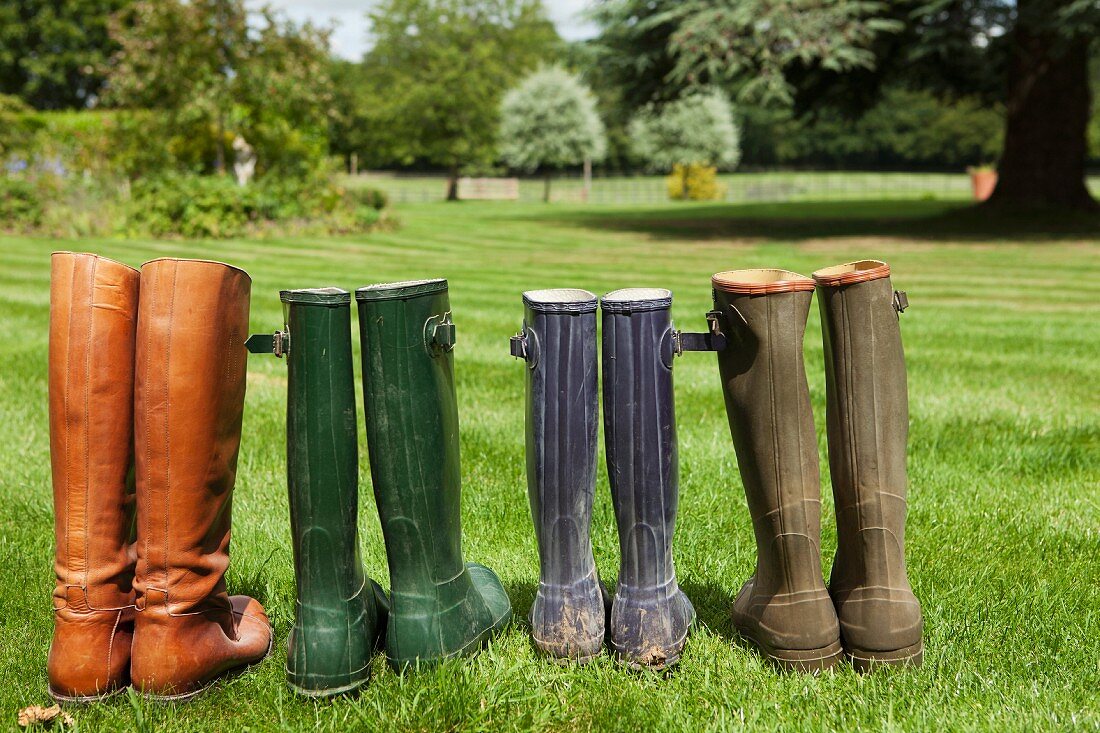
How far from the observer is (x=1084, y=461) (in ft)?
13.2

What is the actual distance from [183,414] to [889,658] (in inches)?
70.6

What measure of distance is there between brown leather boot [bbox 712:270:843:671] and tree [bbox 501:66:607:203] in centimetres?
5214

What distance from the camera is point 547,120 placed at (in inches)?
2076

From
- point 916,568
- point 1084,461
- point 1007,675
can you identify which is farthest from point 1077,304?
point 1007,675

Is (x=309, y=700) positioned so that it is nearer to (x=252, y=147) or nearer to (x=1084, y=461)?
(x=1084, y=461)

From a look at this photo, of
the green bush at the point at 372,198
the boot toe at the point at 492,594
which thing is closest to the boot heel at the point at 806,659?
the boot toe at the point at 492,594

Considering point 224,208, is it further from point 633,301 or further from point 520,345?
point 633,301

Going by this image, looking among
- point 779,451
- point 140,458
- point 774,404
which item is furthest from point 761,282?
point 140,458

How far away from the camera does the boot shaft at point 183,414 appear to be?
2117 millimetres

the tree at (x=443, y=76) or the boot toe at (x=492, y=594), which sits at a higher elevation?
the tree at (x=443, y=76)

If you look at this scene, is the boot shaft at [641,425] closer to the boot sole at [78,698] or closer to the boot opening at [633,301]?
the boot opening at [633,301]

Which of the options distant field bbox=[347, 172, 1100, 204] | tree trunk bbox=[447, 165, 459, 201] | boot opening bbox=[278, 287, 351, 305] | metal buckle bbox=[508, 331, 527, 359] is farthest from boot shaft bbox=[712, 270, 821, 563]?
tree trunk bbox=[447, 165, 459, 201]

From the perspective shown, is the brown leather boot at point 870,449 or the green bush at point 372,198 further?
the green bush at point 372,198

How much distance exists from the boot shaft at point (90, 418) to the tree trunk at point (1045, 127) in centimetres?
2061
